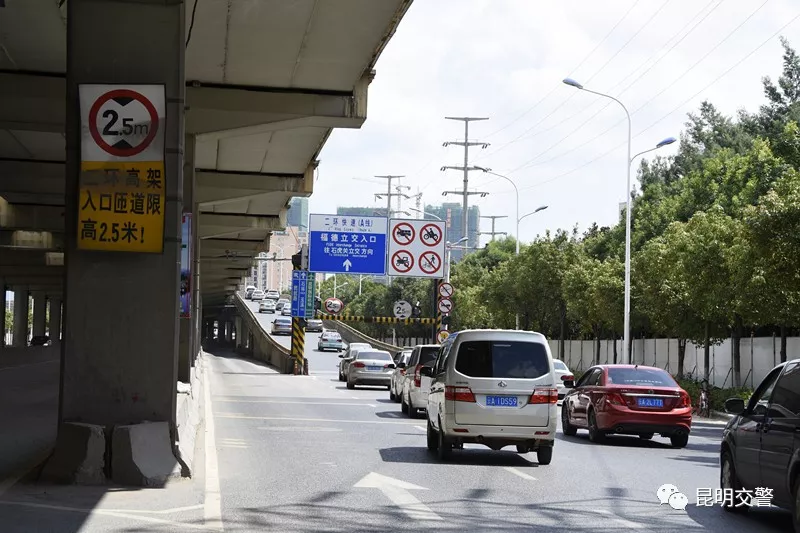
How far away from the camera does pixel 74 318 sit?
13148 mm

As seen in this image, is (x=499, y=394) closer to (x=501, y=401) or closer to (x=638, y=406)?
(x=501, y=401)

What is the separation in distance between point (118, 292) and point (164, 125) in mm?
1860

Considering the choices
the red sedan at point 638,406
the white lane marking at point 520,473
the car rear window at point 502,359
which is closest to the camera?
the white lane marking at point 520,473

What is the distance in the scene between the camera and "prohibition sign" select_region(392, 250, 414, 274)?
160ft

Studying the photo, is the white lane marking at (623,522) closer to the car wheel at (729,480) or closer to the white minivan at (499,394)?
the car wheel at (729,480)

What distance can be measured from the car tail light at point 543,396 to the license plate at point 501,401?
253 mm

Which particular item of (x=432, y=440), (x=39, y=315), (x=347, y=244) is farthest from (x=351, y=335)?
(x=432, y=440)

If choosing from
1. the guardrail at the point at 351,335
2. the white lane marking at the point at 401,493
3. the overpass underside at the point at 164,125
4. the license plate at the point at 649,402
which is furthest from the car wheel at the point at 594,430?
the guardrail at the point at 351,335

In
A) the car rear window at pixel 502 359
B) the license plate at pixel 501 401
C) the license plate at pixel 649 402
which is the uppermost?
the car rear window at pixel 502 359

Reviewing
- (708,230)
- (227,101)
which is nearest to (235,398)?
(227,101)

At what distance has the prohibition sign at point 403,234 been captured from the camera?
48.9m

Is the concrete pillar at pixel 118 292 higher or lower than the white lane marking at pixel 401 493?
higher

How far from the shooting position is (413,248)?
49.0 meters

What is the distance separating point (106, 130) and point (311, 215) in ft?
116
